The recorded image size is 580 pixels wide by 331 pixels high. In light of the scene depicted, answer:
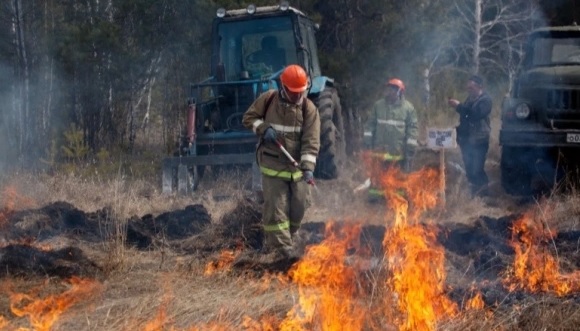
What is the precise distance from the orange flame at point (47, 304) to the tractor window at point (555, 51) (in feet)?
21.6

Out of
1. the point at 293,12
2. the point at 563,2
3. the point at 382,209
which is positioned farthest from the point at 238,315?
the point at 563,2

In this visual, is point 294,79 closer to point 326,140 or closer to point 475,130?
point 326,140

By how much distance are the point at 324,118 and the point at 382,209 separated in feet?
6.48

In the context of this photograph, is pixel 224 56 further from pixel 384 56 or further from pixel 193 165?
pixel 384 56

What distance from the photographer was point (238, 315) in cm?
429

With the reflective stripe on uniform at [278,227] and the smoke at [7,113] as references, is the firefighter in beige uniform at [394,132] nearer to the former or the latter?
the reflective stripe on uniform at [278,227]

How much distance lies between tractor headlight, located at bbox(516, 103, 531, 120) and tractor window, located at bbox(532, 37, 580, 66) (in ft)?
2.88

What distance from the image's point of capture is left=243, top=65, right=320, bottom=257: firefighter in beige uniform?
19.5 ft

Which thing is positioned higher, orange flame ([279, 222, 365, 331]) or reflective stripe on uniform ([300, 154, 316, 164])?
reflective stripe on uniform ([300, 154, 316, 164])

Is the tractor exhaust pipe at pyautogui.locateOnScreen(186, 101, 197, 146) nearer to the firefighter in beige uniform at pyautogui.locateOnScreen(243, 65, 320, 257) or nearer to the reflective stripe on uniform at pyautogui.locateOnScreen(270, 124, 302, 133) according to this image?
the firefighter in beige uniform at pyautogui.locateOnScreen(243, 65, 320, 257)

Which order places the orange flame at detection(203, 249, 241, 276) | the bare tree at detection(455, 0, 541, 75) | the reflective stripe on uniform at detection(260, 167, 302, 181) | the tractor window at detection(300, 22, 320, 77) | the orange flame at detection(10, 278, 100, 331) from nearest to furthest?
1. the orange flame at detection(10, 278, 100, 331)
2. the orange flame at detection(203, 249, 241, 276)
3. the reflective stripe on uniform at detection(260, 167, 302, 181)
4. the tractor window at detection(300, 22, 320, 77)
5. the bare tree at detection(455, 0, 541, 75)

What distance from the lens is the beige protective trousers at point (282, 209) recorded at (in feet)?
19.4

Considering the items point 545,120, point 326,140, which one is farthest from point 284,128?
point 545,120

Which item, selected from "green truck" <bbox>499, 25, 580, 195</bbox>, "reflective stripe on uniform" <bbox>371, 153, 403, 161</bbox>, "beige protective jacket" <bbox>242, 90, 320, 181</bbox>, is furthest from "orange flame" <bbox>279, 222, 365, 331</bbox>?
"green truck" <bbox>499, 25, 580, 195</bbox>
